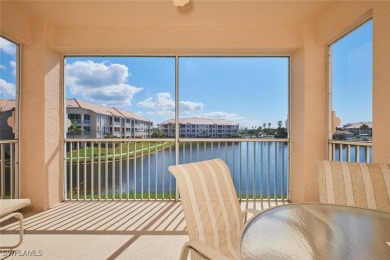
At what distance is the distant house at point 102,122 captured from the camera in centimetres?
371

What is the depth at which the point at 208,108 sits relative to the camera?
13.7ft

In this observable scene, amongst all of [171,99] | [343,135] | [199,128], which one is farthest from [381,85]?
[171,99]

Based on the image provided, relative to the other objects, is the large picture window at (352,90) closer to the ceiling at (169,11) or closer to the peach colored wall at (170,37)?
the ceiling at (169,11)

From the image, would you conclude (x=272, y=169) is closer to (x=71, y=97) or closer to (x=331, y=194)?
(x=331, y=194)

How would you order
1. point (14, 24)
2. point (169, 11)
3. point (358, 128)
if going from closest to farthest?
point (358, 128) → point (14, 24) → point (169, 11)

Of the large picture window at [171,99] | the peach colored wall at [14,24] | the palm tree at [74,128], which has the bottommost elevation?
the palm tree at [74,128]

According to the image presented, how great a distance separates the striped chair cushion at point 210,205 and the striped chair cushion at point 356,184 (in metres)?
0.68

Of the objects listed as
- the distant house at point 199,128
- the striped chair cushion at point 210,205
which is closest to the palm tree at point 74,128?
the distant house at point 199,128

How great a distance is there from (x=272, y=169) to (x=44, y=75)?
3754mm

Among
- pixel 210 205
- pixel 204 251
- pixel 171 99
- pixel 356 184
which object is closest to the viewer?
pixel 204 251

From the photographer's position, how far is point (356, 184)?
1517 millimetres

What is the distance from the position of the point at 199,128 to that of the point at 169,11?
5.86ft

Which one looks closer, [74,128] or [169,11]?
[169,11]

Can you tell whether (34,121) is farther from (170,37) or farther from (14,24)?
(170,37)
